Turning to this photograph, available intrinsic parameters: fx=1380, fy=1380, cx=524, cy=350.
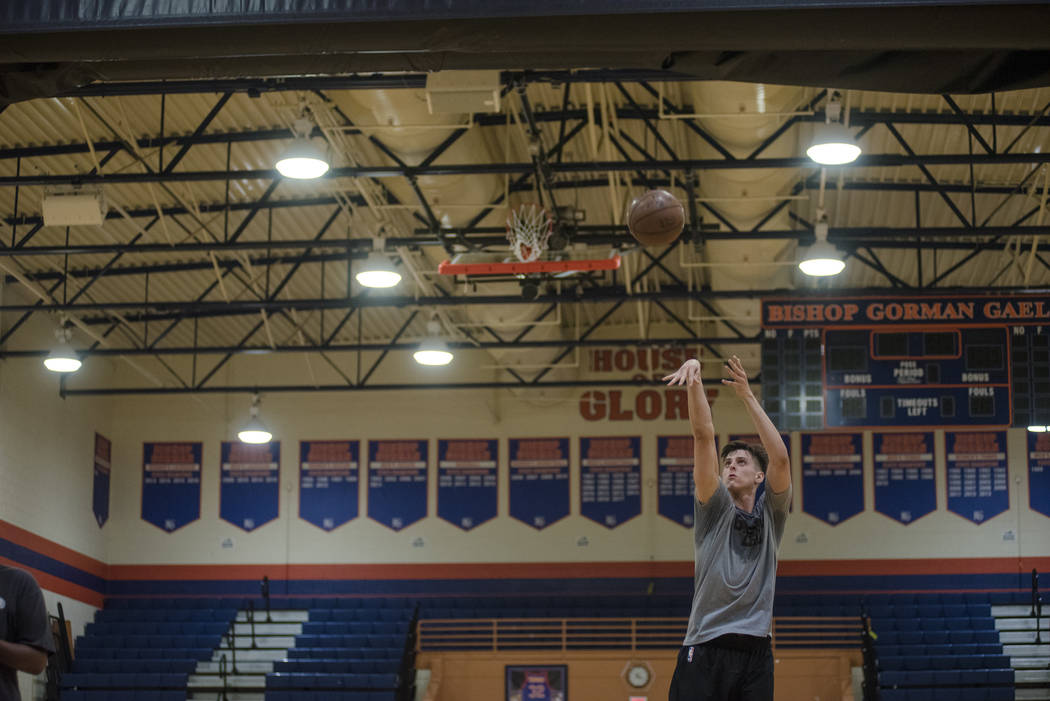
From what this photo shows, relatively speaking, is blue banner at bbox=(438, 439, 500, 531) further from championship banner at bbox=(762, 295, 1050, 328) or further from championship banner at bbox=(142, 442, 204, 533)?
championship banner at bbox=(762, 295, 1050, 328)

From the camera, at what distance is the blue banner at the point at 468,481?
26734mm

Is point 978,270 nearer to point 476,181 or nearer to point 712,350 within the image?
point 712,350

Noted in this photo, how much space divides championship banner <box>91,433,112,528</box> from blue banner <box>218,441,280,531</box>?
2.19 m

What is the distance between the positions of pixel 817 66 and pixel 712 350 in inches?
756

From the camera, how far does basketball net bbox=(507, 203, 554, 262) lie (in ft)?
56.5

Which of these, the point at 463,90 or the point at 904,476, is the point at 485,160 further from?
the point at 904,476

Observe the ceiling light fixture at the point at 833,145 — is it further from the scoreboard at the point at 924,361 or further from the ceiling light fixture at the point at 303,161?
the ceiling light fixture at the point at 303,161

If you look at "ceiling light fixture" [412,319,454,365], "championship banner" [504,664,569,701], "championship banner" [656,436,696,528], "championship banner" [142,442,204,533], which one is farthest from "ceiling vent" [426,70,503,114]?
"championship banner" [142,442,204,533]

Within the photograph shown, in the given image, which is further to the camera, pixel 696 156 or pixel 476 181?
pixel 696 156

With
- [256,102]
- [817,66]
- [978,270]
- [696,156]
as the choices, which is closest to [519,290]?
[696,156]

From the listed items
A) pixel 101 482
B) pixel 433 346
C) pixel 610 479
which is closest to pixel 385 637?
pixel 610 479

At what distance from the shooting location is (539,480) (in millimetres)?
26766

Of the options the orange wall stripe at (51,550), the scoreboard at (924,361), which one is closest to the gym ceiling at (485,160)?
the scoreboard at (924,361)

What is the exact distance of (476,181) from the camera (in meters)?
17.3
